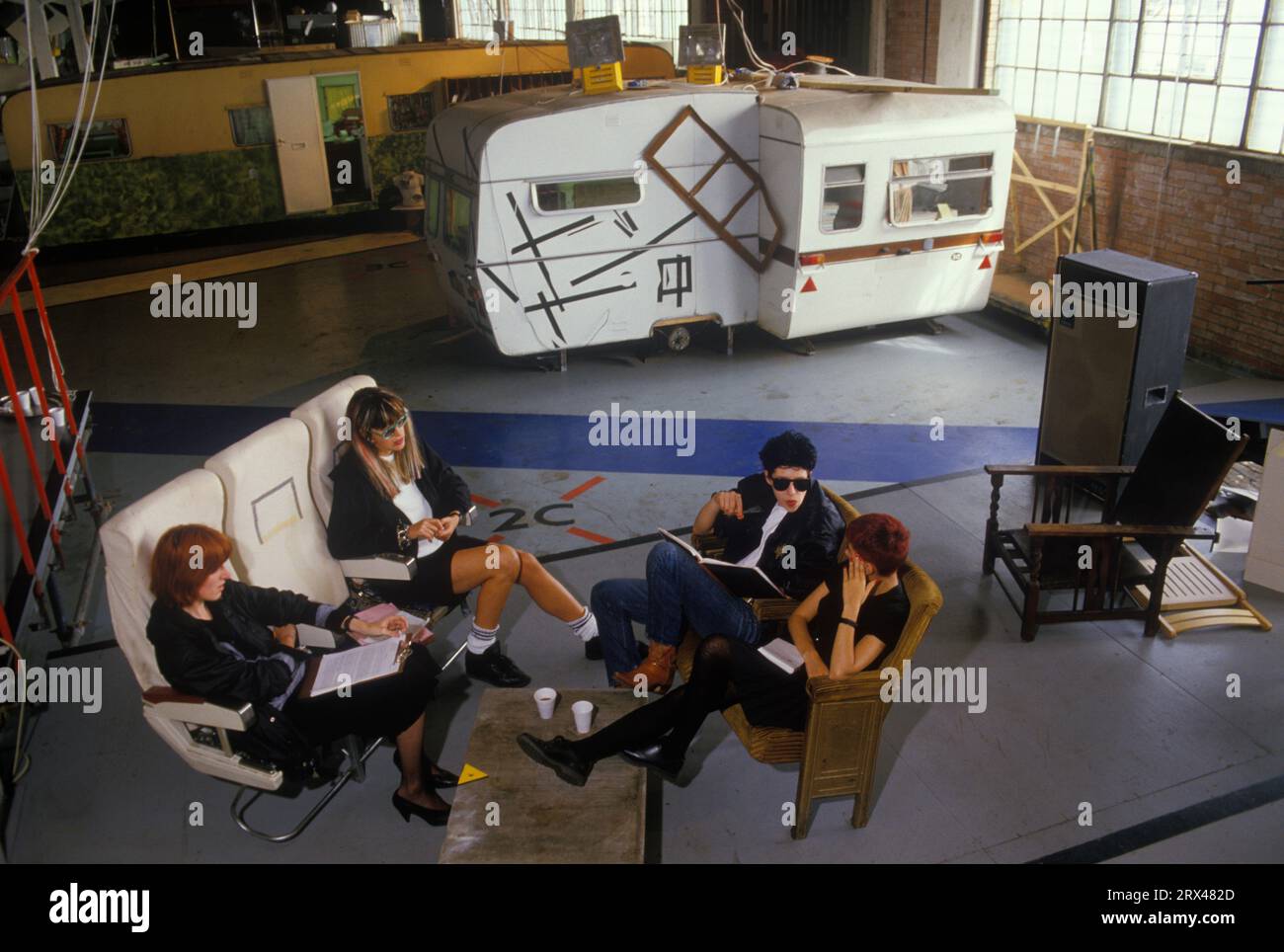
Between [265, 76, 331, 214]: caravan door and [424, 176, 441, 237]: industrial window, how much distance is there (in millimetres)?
4830

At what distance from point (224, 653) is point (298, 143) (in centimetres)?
1131

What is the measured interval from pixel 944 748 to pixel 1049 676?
78 centimetres

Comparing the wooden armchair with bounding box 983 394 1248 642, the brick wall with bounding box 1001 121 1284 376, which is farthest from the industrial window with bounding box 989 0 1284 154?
the wooden armchair with bounding box 983 394 1248 642

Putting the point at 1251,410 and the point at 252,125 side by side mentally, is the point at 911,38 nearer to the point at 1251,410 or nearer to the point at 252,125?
the point at 1251,410

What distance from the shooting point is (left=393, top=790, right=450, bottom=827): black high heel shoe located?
407 centimetres

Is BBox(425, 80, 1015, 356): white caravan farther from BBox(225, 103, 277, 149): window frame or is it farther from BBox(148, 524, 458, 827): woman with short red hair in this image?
BBox(225, 103, 277, 149): window frame

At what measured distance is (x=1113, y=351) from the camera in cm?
604

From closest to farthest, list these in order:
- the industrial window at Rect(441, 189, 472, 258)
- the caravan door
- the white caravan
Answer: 1. the white caravan
2. the industrial window at Rect(441, 189, 472, 258)
3. the caravan door

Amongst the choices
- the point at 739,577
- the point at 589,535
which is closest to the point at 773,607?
the point at 739,577

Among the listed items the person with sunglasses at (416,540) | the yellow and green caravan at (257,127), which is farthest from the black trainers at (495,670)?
the yellow and green caravan at (257,127)

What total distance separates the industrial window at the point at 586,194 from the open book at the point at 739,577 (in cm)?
486

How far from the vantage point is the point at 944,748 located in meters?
4.46

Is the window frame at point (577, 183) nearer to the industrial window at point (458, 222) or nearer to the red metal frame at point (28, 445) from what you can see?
the industrial window at point (458, 222)
